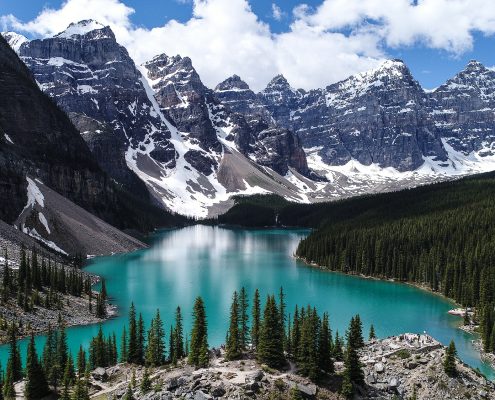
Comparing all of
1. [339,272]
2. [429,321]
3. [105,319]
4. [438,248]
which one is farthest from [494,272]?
[105,319]

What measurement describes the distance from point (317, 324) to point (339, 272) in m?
86.3

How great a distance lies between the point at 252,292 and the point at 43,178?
101218mm

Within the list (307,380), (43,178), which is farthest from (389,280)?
(43,178)

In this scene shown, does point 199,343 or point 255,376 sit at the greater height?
point 199,343

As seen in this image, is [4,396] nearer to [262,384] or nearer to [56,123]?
[262,384]

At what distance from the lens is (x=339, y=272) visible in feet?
434

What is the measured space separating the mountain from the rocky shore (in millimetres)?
90330

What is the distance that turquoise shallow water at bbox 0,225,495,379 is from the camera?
251ft

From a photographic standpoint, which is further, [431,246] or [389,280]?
[431,246]

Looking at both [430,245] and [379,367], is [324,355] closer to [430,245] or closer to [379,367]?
[379,367]

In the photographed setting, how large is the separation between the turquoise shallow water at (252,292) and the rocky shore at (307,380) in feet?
49.0

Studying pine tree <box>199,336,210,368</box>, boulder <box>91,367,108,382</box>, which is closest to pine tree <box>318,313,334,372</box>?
pine tree <box>199,336,210,368</box>


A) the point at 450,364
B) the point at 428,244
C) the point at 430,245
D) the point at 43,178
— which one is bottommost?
the point at 450,364

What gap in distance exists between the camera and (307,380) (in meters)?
42.0
